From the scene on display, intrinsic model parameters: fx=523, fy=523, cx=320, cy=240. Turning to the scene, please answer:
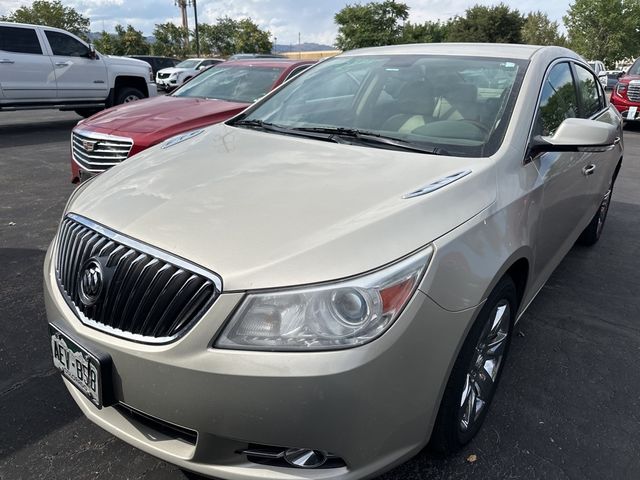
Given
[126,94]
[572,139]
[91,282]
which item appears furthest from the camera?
[126,94]

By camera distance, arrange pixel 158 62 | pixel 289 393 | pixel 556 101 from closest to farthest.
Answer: pixel 289 393 → pixel 556 101 → pixel 158 62

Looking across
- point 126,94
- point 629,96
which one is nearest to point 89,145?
point 126,94

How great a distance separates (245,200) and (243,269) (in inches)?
18.2

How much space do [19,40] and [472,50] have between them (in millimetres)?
9998

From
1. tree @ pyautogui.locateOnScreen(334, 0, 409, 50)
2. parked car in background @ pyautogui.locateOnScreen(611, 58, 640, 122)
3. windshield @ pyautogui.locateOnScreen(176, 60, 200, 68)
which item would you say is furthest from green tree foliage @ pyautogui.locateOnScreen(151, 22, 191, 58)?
parked car in background @ pyautogui.locateOnScreen(611, 58, 640, 122)

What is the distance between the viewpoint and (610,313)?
11.5 ft

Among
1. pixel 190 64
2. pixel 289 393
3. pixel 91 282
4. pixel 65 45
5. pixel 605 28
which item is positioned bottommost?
pixel 289 393

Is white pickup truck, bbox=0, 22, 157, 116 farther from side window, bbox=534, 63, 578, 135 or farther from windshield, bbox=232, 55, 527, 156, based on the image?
side window, bbox=534, 63, 578, 135

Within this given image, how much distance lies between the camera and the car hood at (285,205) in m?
1.60

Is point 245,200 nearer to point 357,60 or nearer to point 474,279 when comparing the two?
point 474,279

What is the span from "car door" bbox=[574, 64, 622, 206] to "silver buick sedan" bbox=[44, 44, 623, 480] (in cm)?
117

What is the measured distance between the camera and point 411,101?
2867 millimetres

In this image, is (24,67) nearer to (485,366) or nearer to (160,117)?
(160,117)

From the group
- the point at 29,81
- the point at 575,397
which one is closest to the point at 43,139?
the point at 29,81
